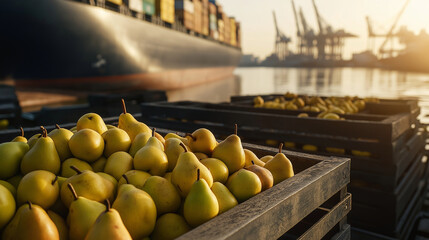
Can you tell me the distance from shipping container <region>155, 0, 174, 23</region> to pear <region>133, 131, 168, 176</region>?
2991cm

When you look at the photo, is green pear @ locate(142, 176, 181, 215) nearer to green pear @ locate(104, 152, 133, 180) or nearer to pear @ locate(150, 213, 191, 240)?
pear @ locate(150, 213, 191, 240)

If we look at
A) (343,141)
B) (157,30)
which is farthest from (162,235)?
(157,30)

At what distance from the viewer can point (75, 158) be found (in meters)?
1.79

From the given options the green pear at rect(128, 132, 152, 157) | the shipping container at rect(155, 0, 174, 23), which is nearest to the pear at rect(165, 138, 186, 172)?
the green pear at rect(128, 132, 152, 157)

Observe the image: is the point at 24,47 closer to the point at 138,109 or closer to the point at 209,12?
the point at 138,109

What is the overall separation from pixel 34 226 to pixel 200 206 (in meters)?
0.59

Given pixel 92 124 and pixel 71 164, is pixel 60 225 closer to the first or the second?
pixel 71 164

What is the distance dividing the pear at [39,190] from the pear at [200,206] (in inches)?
22.1

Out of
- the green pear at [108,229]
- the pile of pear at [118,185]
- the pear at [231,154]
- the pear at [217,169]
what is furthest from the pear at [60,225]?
the pear at [231,154]

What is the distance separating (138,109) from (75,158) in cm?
634

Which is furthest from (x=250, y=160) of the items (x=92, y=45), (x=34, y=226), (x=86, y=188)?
(x=92, y=45)

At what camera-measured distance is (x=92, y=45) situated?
20422mm

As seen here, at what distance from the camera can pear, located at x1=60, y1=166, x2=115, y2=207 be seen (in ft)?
4.62

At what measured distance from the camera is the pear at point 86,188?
141 cm
